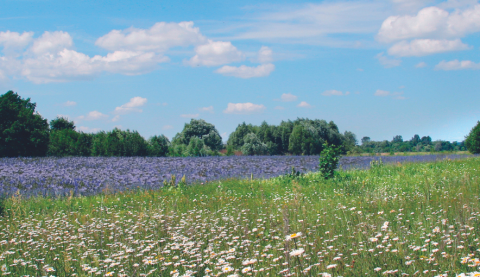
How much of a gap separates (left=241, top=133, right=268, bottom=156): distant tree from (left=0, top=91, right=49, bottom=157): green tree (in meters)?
24.8

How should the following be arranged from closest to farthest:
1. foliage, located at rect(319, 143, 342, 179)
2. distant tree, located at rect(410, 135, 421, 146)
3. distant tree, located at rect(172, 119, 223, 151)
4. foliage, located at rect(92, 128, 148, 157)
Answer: foliage, located at rect(319, 143, 342, 179), foliage, located at rect(92, 128, 148, 157), distant tree, located at rect(172, 119, 223, 151), distant tree, located at rect(410, 135, 421, 146)

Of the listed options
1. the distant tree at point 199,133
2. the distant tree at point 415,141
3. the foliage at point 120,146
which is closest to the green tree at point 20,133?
the foliage at point 120,146

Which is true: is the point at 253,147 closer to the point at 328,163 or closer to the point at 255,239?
the point at 328,163

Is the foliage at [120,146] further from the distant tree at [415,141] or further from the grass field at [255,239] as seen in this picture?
the distant tree at [415,141]

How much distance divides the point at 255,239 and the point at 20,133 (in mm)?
28390

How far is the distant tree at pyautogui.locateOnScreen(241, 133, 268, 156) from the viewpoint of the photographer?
47.6 meters

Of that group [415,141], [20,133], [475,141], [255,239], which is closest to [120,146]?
[20,133]

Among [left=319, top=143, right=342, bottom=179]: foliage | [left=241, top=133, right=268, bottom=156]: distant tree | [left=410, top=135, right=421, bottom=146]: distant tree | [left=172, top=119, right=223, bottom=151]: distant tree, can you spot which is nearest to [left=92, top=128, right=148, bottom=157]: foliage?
[left=241, top=133, right=268, bottom=156]: distant tree

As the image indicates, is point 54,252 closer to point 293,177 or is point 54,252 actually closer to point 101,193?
point 101,193

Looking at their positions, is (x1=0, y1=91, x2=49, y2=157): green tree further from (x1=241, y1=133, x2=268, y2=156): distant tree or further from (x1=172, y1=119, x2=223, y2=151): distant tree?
(x1=172, y1=119, x2=223, y2=151): distant tree

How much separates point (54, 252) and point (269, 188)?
6.96 meters

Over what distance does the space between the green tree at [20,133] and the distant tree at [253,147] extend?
24.8 meters

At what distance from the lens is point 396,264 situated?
3572 millimetres

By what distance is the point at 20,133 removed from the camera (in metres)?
27.6
